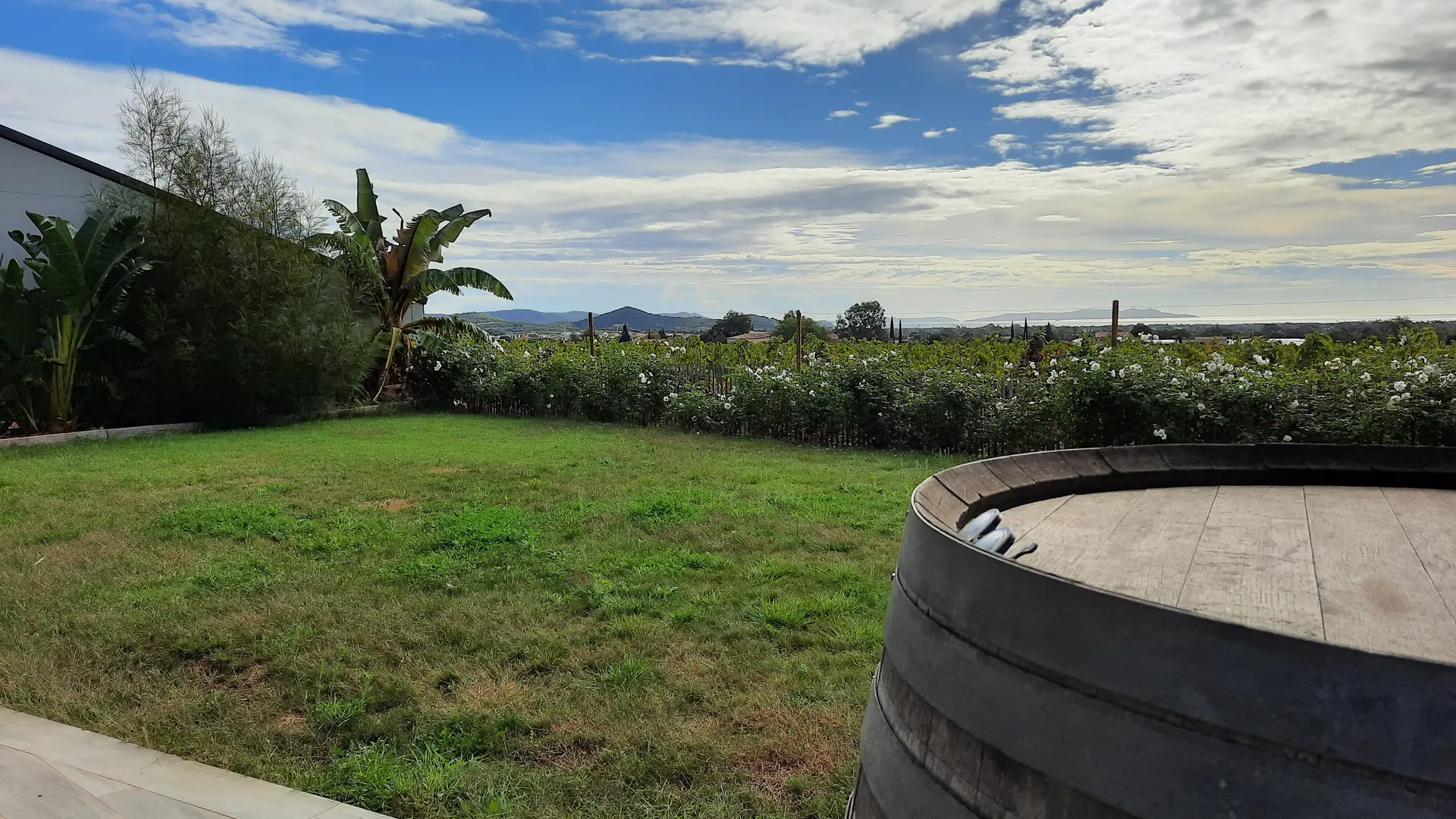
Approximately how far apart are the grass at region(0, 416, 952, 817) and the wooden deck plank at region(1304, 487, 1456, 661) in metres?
1.55

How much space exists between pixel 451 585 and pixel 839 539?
240cm

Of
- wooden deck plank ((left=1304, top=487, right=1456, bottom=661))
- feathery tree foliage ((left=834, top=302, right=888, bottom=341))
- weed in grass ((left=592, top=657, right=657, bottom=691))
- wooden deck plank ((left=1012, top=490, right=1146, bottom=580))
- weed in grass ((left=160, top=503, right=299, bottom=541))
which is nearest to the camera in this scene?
wooden deck plank ((left=1304, top=487, right=1456, bottom=661))

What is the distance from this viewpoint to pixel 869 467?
8094 mm

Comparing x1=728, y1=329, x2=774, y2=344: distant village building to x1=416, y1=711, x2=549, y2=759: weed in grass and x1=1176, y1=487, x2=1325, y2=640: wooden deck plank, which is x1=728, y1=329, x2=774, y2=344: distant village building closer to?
x1=416, y1=711, x2=549, y2=759: weed in grass

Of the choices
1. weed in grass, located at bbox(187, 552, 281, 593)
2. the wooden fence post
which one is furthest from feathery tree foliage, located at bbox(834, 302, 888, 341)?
weed in grass, located at bbox(187, 552, 281, 593)

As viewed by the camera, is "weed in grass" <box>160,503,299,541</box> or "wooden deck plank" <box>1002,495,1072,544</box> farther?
"weed in grass" <box>160,503,299,541</box>

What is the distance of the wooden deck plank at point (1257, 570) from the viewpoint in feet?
3.18

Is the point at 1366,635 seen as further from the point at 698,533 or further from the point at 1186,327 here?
the point at 1186,327

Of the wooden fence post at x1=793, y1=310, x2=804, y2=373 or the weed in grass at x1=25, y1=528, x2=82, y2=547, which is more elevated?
the wooden fence post at x1=793, y1=310, x2=804, y2=373

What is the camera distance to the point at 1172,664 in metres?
0.76

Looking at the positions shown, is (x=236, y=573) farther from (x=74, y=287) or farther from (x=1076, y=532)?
(x=74, y=287)

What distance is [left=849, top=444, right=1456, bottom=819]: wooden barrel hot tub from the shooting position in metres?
0.68

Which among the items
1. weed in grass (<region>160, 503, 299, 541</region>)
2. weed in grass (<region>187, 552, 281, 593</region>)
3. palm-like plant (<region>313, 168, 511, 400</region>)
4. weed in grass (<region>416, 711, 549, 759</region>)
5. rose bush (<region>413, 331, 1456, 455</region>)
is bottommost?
weed in grass (<region>416, 711, 549, 759</region>)

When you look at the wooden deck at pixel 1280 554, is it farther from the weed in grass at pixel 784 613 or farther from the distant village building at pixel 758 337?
the distant village building at pixel 758 337
